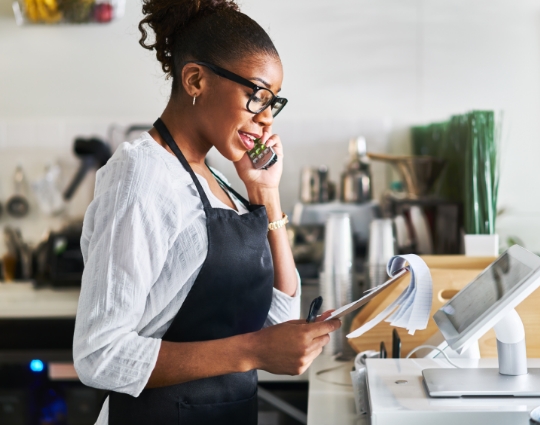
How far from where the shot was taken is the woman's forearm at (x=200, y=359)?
114cm

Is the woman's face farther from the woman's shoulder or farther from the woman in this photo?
the woman's shoulder

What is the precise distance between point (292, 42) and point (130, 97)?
806 millimetres

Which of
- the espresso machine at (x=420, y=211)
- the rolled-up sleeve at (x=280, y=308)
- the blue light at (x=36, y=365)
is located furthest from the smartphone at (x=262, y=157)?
the blue light at (x=36, y=365)

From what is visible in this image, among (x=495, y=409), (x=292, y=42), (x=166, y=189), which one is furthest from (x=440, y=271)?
(x=292, y=42)

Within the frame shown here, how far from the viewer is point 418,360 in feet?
4.60

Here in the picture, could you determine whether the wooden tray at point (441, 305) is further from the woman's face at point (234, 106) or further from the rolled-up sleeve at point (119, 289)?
the rolled-up sleeve at point (119, 289)

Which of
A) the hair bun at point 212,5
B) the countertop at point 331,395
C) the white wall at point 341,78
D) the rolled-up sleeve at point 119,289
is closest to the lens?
the rolled-up sleeve at point 119,289

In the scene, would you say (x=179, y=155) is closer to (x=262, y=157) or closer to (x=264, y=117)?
(x=264, y=117)

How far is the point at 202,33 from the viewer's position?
50.2 inches

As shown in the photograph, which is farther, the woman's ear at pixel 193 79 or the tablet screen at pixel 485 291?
the woman's ear at pixel 193 79

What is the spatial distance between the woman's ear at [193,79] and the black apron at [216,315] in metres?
0.10

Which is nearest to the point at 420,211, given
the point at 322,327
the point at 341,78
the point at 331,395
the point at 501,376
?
the point at 341,78

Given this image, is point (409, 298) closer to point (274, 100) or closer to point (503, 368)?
point (503, 368)

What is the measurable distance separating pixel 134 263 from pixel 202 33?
1.53 ft
